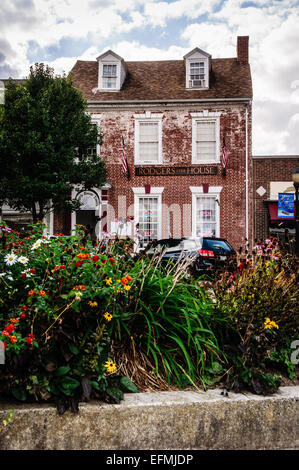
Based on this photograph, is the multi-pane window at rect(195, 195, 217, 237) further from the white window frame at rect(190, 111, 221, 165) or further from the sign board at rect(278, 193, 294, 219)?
the sign board at rect(278, 193, 294, 219)

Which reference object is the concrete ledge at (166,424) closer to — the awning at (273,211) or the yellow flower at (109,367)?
the yellow flower at (109,367)

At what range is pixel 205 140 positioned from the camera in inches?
714

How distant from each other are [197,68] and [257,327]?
18.1 meters

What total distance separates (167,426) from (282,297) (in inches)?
56.1

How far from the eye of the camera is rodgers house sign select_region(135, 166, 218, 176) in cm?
1788

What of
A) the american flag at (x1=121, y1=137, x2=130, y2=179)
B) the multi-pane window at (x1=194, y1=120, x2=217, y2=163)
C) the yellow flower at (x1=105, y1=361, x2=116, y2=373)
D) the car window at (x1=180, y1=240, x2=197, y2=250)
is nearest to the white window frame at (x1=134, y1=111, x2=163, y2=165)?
the american flag at (x1=121, y1=137, x2=130, y2=179)

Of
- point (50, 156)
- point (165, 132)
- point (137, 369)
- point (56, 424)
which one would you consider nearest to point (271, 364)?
point (137, 369)

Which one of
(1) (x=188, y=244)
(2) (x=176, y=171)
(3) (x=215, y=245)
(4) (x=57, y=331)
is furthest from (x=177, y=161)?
(4) (x=57, y=331)

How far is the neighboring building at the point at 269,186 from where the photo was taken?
62.2 feet

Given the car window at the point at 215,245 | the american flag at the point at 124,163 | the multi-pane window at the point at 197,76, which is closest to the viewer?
the car window at the point at 215,245

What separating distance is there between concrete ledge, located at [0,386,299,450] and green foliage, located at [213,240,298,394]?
184 millimetres

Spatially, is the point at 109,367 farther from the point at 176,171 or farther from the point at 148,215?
the point at 176,171

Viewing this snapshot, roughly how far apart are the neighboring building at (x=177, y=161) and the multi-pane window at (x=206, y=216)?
0.04 meters

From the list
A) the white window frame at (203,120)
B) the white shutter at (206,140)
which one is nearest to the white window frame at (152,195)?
the white window frame at (203,120)
